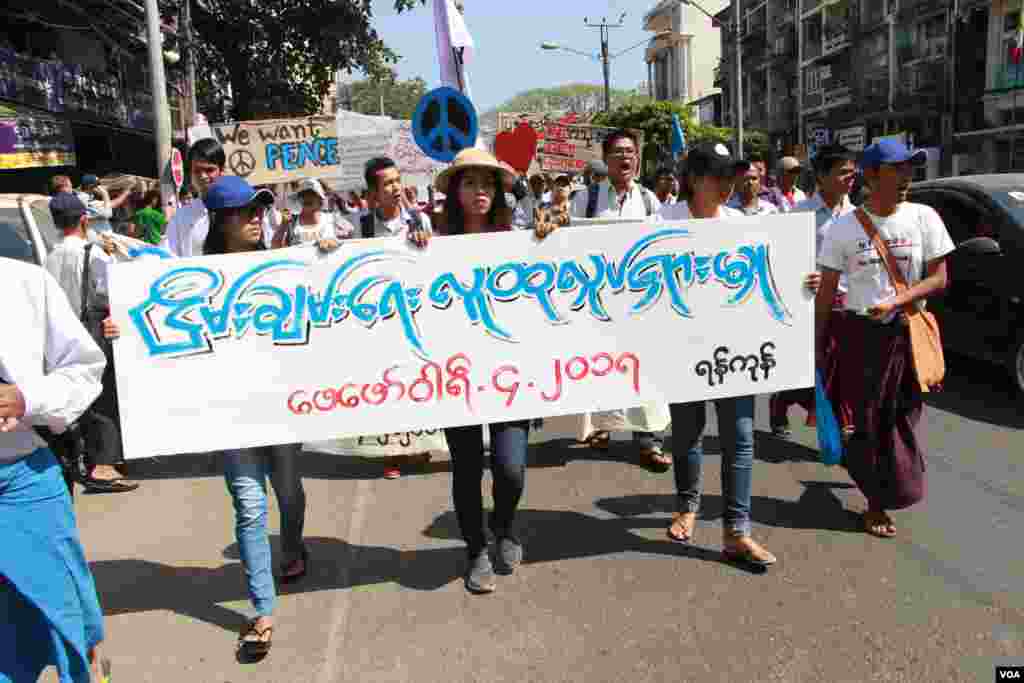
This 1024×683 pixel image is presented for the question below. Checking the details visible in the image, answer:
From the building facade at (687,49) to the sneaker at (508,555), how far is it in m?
79.4

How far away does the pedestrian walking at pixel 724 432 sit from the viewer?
3895 mm

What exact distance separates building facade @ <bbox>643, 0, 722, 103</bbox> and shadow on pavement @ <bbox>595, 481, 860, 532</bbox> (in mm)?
78258

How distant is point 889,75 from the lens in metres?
35.7

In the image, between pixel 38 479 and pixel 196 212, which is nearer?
pixel 38 479

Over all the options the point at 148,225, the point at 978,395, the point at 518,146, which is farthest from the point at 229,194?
the point at 148,225

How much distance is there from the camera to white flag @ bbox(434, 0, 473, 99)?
772 centimetres

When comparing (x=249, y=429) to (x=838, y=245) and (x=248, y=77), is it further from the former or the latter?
(x=248, y=77)

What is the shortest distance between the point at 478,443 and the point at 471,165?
1.19 m

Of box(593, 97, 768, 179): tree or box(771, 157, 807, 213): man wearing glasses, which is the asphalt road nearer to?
box(771, 157, 807, 213): man wearing glasses

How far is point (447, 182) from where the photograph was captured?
388cm

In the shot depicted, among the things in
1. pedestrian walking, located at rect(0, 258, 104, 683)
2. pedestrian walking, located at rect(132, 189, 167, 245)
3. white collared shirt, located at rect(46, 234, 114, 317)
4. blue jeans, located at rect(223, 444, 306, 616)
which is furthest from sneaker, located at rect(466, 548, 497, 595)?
pedestrian walking, located at rect(132, 189, 167, 245)

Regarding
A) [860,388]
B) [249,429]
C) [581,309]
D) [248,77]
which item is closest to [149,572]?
[249,429]

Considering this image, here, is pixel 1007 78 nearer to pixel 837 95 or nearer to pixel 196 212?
pixel 837 95

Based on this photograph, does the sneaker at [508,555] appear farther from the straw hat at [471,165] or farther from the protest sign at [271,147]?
the protest sign at [271,147]
